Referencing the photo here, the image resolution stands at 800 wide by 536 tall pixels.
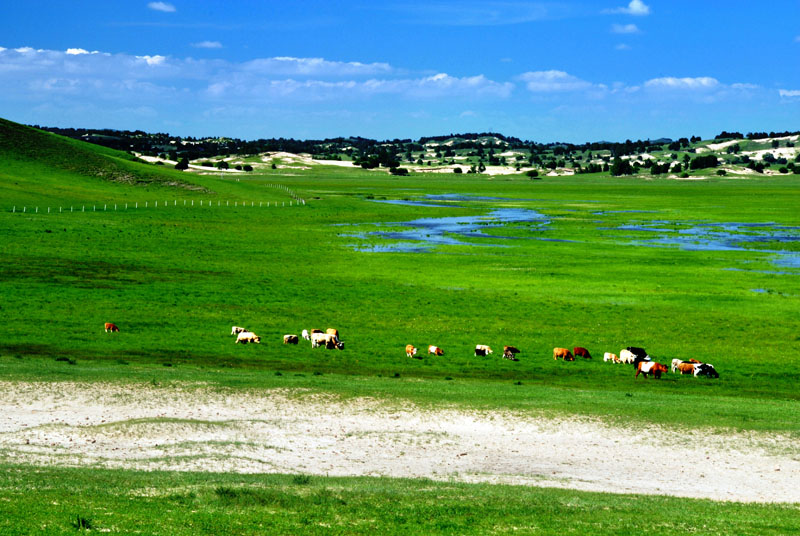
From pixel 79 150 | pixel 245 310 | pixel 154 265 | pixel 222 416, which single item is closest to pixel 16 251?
pixel 154 265

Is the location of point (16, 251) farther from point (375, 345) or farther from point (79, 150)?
point (79, 150)

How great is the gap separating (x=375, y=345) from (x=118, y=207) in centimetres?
9053

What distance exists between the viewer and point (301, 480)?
2047cm

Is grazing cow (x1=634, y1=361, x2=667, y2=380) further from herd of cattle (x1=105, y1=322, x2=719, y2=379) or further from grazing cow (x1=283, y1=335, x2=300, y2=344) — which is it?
grazing cow (x1=283, y1=335, x2=300, y2=344)

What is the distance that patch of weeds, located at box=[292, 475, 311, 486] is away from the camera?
20.2m

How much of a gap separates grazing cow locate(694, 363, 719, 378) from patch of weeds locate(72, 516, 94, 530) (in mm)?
27243

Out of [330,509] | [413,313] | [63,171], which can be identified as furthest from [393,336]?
[63,171]

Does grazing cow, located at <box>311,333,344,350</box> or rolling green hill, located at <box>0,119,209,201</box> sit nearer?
grazing cow, located at <box>311,333,344,350</box>

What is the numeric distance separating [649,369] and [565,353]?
4030 mm

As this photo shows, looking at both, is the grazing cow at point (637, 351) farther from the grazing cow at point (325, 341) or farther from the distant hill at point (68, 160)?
the distant hill at point (68, 160)

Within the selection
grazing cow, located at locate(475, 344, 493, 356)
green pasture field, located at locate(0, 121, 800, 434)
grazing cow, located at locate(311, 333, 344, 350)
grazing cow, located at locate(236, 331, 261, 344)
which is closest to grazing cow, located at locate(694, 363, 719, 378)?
Answer: green pasture field, located at locate(0, 121, 800, 434)

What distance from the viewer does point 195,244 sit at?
8300 centimetres

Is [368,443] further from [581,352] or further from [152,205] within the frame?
[152,205]

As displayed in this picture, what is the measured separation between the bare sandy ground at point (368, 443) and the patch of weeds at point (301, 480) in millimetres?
1270
